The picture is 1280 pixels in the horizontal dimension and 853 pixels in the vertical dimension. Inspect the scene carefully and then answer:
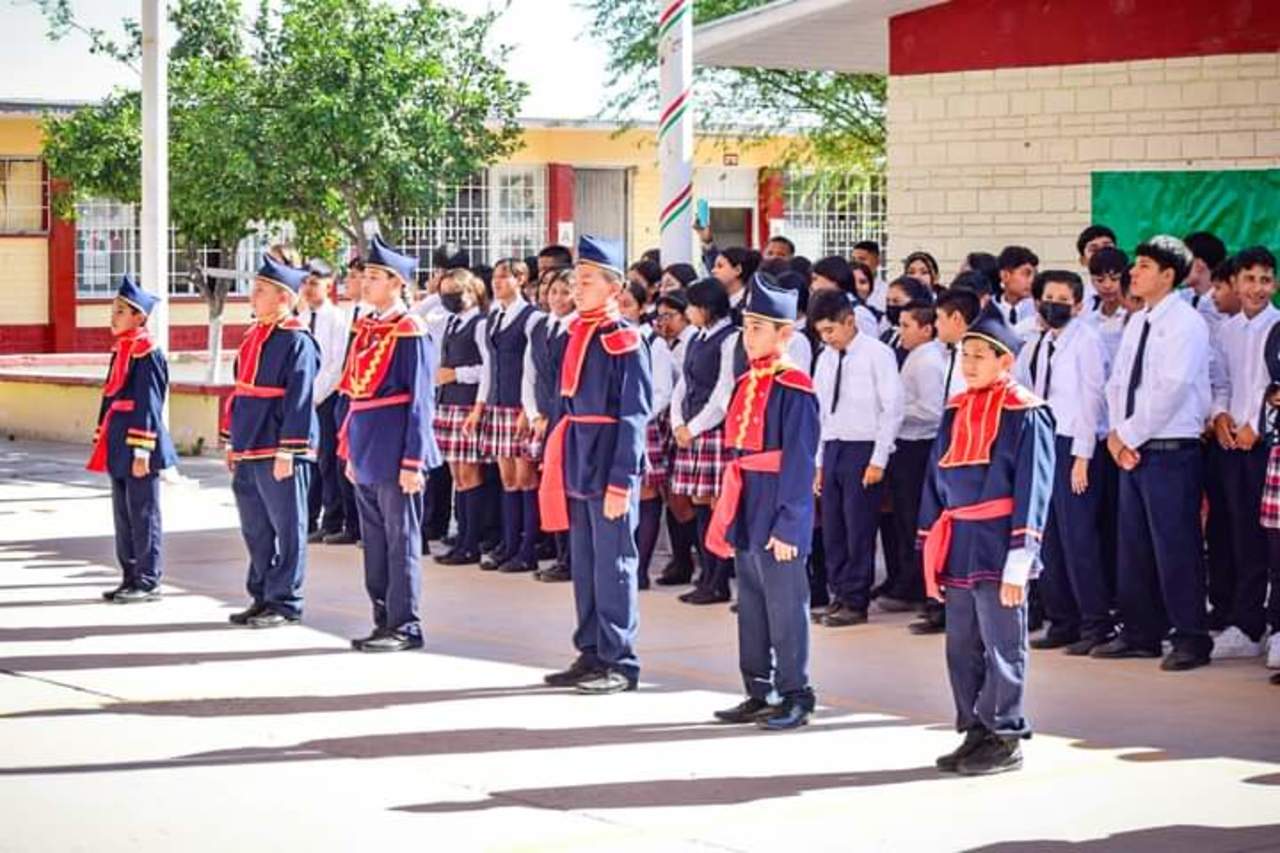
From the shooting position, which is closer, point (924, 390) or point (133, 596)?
point (924, 390)

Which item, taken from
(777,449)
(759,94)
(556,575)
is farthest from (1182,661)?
(759,94)

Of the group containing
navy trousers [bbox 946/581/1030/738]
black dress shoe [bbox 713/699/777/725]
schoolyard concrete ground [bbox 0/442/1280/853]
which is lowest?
schoolyard concrete ground [bbox 0/442/1280/853]

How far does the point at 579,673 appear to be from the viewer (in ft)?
37.7

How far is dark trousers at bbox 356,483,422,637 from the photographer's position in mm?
12438

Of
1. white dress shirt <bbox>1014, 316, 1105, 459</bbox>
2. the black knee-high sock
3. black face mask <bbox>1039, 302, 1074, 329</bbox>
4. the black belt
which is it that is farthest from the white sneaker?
the black knee-high sock

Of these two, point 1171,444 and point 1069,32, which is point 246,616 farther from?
point 1069,32

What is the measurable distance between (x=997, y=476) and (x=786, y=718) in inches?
59.8

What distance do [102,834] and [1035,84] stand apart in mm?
10836

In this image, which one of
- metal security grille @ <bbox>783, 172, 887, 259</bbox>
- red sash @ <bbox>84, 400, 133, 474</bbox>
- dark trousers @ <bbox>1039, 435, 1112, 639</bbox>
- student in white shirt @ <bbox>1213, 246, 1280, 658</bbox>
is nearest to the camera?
student in white shirt @ <bbox>1213, 246, 1280, 658</bbox>

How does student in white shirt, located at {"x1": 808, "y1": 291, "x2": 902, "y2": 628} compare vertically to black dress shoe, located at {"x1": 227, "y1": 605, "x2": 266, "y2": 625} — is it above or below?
above

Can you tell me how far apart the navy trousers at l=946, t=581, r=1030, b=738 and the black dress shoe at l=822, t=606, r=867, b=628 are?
3590 millimetres

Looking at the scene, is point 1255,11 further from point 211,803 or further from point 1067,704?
point 211,803

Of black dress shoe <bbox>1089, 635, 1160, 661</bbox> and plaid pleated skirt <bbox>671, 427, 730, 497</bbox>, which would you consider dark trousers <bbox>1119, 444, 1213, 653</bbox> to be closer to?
black dress shoe <bbox>1089, 635, 1160, 661</bbox>

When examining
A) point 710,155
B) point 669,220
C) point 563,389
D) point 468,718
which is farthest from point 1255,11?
point 710,155
